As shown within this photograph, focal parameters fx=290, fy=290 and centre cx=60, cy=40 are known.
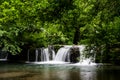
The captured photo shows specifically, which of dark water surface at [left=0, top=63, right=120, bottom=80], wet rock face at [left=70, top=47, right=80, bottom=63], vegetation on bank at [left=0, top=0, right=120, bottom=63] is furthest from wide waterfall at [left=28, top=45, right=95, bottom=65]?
vegetation on bank at [left=0, top=0, right=120, bottom=63]

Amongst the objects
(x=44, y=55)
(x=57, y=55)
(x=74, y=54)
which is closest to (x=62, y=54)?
(x=57, y=55)

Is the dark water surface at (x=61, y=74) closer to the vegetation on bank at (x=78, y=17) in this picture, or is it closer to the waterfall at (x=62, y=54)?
the vegetation on bank at (x=78, y=17)

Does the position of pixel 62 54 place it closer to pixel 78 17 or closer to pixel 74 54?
pixel 74 54

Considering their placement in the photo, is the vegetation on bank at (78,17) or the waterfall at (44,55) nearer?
the vegetation on bank at (78,17)

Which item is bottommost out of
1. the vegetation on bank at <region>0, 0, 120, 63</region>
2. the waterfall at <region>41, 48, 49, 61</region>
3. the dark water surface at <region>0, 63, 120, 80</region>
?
the dark water surface at <region>0, 63, 120, 80</region>

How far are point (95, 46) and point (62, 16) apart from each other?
2.42m

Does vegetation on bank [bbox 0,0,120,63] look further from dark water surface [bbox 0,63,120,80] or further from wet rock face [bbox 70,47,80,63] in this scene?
wet rock face [bbox 70,47,80,63]

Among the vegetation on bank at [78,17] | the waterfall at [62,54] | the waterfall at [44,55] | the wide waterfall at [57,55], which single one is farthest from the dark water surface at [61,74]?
the waterfall at [44,55]

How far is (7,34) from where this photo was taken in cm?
1847

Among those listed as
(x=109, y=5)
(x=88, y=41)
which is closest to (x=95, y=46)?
(x=88, y=41)

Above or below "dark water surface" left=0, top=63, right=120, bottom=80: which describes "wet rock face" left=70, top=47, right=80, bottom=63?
above

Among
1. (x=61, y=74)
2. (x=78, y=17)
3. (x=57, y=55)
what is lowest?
(x=61, y=74)

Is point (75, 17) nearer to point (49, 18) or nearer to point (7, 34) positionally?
point (49, 18)

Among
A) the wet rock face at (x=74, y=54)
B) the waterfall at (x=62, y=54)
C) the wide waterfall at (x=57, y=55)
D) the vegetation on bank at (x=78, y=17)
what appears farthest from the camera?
the waterfall at (x=62, y=54)
